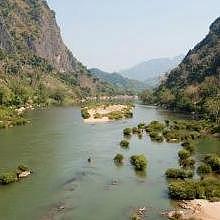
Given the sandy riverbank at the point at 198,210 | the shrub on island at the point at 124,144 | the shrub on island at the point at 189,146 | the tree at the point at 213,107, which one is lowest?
the sandy riverbank at the point at 198,210

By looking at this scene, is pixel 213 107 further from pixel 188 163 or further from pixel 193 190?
pixel 193 190

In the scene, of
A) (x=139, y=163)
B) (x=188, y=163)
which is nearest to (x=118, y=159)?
(x=139, y=163)

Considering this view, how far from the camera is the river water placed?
65.2 m

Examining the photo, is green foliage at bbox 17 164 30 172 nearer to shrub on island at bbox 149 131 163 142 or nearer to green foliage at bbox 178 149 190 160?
green foliage at bbox 178 149 190 160

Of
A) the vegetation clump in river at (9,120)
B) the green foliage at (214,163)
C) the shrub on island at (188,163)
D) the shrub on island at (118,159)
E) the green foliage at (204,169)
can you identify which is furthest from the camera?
the vegetation clump in river at (9,120)

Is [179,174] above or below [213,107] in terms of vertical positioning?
below

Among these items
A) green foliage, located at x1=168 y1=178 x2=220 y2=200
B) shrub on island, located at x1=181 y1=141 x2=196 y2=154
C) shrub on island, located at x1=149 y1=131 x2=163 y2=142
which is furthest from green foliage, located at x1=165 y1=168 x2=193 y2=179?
shrub on island, located at x1=149 y1=131 x2=163 y2=142

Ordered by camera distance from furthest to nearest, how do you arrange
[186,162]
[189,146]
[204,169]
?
[189,146]
[186,162]
[204,169]

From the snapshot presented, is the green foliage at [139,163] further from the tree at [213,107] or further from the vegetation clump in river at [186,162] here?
the tree at [213,107]

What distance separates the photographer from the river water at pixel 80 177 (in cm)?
6519

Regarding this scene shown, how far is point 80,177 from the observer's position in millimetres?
83312

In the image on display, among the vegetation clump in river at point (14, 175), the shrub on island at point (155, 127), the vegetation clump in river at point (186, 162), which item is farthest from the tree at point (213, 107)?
the vegetation clump in river at point (14, 175)

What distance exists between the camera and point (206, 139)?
123875mm

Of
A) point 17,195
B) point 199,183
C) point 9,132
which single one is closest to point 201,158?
point 199,183
